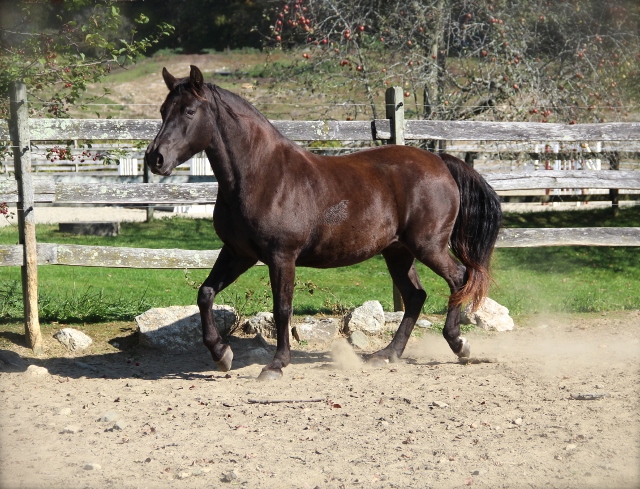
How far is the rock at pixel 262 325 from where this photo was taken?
7.02 m

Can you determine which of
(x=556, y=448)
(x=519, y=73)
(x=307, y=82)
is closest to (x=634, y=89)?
(x=519, y=73)

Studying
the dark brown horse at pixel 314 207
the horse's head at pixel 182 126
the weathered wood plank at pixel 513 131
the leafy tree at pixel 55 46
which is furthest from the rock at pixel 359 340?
the leafy tree at pixel 55 46

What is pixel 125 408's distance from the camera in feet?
15.9

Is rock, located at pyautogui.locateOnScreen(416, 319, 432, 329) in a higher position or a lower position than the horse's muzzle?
lower

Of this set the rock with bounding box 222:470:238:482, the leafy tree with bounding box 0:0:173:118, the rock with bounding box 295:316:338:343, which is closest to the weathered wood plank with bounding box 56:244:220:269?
the rock with bounding box 295:316:338:343

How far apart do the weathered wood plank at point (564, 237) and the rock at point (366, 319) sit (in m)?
1.43

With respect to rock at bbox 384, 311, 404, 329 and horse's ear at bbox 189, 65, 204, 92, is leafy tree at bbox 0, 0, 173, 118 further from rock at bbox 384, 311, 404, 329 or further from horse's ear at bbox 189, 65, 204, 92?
rock at bbox 384, 311, 404, 329

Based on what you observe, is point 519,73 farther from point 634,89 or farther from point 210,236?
point 210,236

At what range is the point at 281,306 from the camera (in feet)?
18.6

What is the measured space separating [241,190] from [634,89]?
35.4 ft

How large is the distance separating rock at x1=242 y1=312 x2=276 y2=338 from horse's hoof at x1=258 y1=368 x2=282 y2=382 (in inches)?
54.5

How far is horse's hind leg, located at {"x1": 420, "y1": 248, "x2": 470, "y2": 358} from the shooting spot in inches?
241

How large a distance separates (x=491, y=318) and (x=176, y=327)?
2.96m

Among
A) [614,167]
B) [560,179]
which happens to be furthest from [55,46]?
[614,167]
